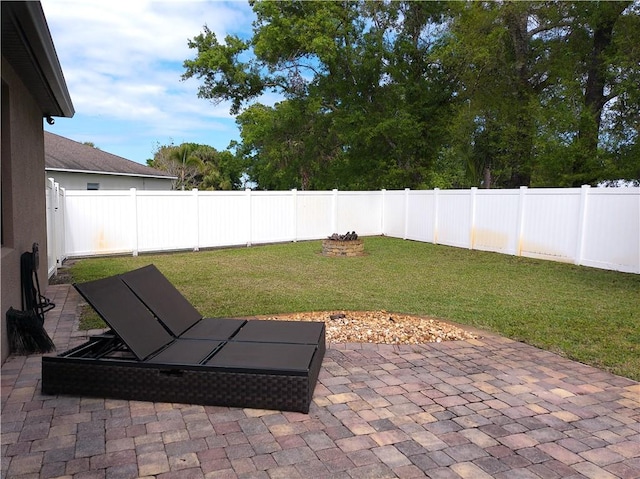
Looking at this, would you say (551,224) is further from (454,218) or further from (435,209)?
(435,209)

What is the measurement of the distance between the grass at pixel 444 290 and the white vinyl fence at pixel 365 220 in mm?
561

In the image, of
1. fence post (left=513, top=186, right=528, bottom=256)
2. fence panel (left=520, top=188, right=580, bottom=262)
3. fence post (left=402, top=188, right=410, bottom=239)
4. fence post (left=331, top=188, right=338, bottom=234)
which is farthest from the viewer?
fence post (left=331, top=188, right=338, bottom=234)

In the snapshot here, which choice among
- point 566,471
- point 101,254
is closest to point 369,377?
point 566,471

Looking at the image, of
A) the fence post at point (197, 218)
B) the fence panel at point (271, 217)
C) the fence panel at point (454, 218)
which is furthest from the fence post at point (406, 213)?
the fence post at point (197, 218)

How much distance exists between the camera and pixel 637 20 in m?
13.4

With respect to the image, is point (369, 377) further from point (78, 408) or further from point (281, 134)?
point (281, 134)

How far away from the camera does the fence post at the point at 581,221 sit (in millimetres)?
9625

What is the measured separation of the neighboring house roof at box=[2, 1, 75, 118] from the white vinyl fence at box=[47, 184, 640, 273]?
3609 millimetres

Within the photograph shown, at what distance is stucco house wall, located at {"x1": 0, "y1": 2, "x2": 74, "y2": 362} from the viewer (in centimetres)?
321

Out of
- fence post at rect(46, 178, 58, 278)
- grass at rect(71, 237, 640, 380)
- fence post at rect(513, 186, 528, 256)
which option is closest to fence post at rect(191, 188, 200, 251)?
grass at rect(71, 237, 640, 380)

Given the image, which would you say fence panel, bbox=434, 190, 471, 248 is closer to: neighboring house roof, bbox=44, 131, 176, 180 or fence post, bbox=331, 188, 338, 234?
fence post, bbox=331, 188, 338, 234

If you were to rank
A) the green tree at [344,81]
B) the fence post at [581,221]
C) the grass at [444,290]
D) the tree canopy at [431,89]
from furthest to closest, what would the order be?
the green tree at [344,81], the tree canopy at [431,89], the fence post at [581,221], the grass at [444,290]

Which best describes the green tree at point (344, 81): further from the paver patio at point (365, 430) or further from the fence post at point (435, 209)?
the paver patio at point (365, 430)

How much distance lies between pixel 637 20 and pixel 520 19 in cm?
418
